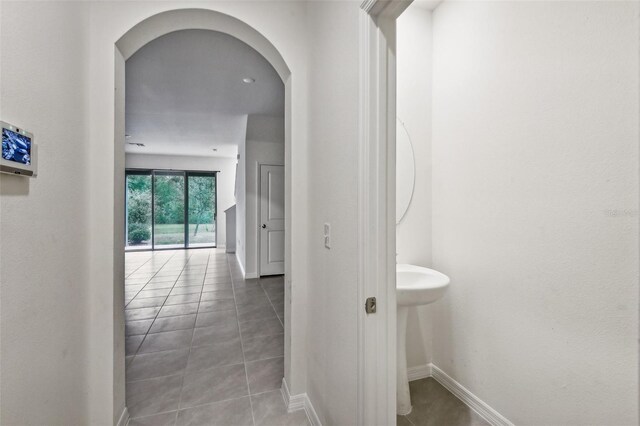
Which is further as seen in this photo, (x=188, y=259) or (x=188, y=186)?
(x=188, y=186)

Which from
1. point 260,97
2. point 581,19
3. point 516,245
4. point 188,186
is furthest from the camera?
point 188,186

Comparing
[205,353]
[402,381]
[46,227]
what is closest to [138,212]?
[205,353]

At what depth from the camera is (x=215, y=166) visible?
27.7ft

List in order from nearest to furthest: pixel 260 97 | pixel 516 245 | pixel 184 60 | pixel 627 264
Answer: pixel 627 264 → pixel 516 245 → pixel 184 60 → pixel 260 97

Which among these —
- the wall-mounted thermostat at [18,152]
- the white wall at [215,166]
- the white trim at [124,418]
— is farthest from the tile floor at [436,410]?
the white wall at [215,166]

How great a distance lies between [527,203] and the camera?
1452 millimetres

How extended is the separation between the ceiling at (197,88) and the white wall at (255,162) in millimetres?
308

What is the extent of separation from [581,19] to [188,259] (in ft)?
23.7

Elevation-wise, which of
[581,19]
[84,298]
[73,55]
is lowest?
[84,298]

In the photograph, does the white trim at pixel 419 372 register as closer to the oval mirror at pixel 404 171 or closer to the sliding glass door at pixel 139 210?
the oval mirror at pixel 404 171

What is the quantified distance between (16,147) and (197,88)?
3074 mm

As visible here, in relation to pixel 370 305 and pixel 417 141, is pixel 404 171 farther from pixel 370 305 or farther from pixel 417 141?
pixel 370 305

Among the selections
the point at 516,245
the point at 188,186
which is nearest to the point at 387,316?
the point at 516,245

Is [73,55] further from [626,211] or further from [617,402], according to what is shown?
[617,402]
